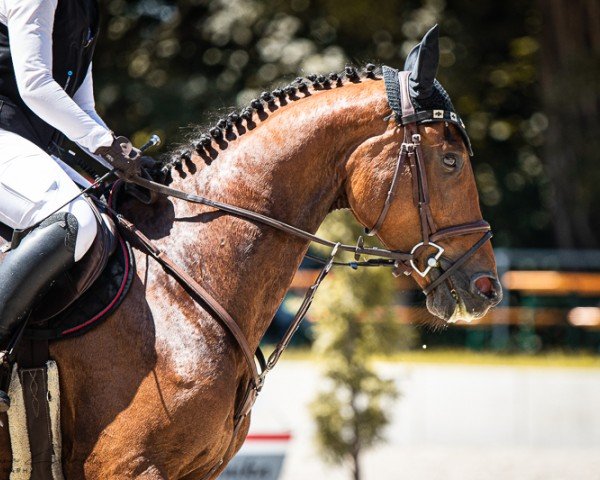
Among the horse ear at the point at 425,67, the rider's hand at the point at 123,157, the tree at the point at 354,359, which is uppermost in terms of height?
the rider's hand at the point at 123,157

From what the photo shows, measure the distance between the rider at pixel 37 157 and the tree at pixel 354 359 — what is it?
471 cm

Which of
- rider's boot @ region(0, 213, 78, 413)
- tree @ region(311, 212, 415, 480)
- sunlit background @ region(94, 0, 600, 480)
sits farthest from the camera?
sunlit background @ region(94, 0, 600, 480)

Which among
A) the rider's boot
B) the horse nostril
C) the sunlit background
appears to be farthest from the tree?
the rider's boot

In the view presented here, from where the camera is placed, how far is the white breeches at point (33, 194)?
3455 millimetres

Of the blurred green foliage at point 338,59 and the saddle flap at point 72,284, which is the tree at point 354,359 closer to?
the saddle flap at point 72,284

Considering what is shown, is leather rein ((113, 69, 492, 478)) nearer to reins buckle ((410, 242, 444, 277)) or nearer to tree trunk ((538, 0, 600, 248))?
reins buckle ((410, 242, 444, 277))

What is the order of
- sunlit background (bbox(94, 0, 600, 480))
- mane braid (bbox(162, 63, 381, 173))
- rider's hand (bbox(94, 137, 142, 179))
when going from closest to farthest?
1. rider's hand (bbox(94, 137, 142, 179))
2. mane braid (bbox(162, 63, 381, 173))
3. sunlit background (bbox(94, 0, 600, 480))

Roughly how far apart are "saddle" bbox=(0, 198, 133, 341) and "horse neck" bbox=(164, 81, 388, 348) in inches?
11.7

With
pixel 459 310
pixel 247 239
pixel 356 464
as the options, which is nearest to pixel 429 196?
pixel 459 310

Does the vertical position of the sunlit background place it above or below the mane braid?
below

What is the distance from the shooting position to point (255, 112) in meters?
3.94

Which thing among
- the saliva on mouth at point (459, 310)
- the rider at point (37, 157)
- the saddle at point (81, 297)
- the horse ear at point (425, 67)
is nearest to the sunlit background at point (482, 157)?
the saliva on mouth at point (459, 310)

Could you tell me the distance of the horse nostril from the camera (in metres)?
3.72

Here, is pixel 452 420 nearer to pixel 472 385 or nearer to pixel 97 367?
pixel 472 385
